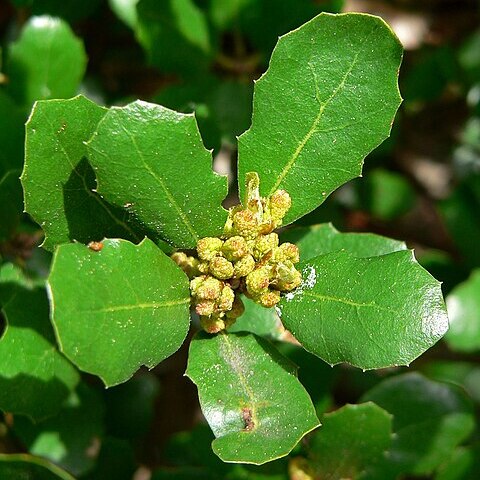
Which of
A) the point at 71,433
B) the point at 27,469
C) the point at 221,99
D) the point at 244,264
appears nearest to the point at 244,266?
the point at 244,264

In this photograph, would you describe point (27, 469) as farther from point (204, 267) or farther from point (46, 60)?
point (46, 60)

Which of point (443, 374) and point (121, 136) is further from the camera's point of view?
point (443, 374)

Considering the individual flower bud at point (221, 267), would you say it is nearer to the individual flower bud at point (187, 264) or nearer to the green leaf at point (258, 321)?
the individual flower bud at point (187, 264)

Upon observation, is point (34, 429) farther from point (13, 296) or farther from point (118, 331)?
point (118, 331)

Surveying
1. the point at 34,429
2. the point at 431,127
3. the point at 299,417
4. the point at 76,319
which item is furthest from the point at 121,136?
the point at 431,127

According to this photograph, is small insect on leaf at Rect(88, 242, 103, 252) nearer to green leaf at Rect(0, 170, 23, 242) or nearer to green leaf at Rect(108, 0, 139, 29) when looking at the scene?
green leaf at Rect(0, 170, 23, 242)

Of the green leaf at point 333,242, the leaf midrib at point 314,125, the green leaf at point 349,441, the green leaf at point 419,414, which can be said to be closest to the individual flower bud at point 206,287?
the leaf midrib at point 314,125
